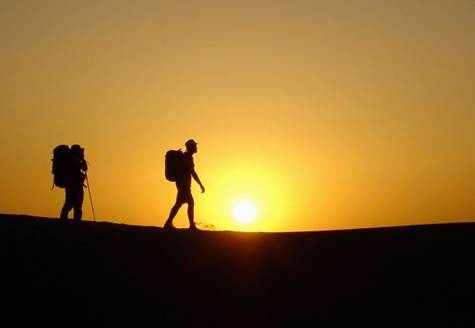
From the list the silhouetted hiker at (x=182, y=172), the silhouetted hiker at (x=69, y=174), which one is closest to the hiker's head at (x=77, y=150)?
the silhouetted hiker at (x=69, y=174)

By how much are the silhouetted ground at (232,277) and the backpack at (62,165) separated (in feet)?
4.54

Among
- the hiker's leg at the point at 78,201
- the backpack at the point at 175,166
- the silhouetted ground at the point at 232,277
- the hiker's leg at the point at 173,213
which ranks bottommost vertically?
the silhouetted ground at the point at 232,277

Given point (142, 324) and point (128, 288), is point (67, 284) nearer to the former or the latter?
point (128, 288)

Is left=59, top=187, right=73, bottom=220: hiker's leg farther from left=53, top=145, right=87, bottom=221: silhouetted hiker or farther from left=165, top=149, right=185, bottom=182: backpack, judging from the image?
left=165, top=149, right=185, bottom=182: backpack

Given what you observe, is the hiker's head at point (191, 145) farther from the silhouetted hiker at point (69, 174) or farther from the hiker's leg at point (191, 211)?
the silhouetted hiker at point (69, 174)

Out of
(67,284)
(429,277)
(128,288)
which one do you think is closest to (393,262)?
(429,277)

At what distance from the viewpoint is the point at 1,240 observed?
52.3 feet

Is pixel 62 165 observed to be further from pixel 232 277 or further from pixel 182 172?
pixel 232 277

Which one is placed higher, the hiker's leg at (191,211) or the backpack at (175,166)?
the backpack at (175,166)

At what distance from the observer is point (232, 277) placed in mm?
14656

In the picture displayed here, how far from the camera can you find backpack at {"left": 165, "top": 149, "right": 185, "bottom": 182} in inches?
751

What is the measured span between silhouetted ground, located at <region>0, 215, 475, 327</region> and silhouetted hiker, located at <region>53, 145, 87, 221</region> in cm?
127

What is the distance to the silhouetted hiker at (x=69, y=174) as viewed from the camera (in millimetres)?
18969

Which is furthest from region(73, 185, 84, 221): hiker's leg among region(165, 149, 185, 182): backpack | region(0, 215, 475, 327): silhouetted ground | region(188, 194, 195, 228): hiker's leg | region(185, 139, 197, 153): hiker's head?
region(185, 139, 197, 153): hiker's head
